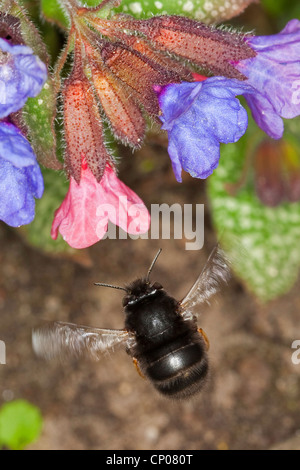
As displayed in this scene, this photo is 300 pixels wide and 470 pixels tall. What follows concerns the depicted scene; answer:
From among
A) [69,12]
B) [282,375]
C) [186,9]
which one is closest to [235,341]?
[282,375]

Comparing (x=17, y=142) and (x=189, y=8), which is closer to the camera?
(x=17, y=142)

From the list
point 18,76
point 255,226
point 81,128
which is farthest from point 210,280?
point 255,226

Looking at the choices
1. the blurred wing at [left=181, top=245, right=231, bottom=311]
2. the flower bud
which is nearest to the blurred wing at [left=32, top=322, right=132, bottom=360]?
the blurred wing at [left=181, top=245, right=231, bottom=311]

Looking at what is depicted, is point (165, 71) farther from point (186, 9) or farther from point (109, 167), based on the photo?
point (186, 9)

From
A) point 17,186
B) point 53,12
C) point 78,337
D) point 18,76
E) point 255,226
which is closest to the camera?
point 18,76

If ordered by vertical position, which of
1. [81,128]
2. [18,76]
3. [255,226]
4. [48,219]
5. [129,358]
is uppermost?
[18,76]

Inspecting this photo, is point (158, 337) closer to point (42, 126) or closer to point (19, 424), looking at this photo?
point (42, 126)
